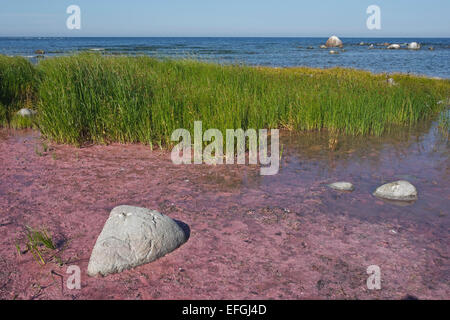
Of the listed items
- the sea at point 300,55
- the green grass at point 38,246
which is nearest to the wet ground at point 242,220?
the green grass at point 38,246

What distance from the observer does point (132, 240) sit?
2.94 metres

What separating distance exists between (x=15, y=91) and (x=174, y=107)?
4.51 meters

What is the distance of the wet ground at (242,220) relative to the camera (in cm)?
270

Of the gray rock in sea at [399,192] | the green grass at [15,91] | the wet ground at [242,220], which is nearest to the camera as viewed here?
the wet ground at [242,220]

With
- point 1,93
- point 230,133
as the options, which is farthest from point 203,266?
point 1,93

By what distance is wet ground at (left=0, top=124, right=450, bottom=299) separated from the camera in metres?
2.70

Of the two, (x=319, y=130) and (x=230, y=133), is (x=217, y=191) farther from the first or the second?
(x=319, y=130)

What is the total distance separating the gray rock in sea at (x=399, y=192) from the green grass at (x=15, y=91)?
6.93 meters

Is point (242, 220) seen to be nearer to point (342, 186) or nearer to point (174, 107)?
point (342, 186)

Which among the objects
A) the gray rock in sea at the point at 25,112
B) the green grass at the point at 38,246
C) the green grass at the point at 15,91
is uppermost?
the green grass at the point at 15,91

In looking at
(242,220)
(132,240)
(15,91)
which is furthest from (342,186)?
(15,91)

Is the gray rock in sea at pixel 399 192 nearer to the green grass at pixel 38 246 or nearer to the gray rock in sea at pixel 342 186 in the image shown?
the gray rock in sea at pixel 342 186

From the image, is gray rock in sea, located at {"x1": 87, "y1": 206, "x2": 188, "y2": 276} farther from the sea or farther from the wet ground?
the sea

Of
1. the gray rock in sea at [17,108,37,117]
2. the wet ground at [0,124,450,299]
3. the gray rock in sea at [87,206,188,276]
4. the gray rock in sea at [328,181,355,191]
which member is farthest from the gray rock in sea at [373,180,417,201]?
the gray rock in sea at [17,108,37,117]
